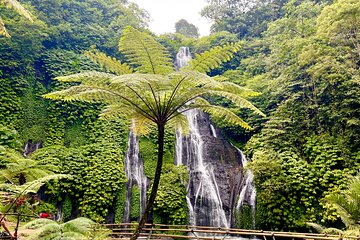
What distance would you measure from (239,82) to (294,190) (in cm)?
703

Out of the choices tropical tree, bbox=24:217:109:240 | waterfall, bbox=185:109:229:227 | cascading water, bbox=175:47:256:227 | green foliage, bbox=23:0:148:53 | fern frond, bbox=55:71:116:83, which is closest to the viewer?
tropical tree, bbox=24:217:109:240

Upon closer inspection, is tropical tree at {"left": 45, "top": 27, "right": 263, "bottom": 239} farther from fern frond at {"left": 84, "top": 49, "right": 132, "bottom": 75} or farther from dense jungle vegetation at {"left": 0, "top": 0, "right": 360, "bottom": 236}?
dense jungle vegetation at {"left": 0, "top": 0, "right": 360, "bottom": 236}

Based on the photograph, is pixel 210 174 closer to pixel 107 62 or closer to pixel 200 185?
pixel 200 185

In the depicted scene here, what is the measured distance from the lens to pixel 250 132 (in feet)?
35.9

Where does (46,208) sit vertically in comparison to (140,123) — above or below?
below

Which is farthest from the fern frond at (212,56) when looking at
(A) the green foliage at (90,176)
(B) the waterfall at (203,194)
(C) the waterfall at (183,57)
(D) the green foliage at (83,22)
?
(C) the waterfall at (183,57)

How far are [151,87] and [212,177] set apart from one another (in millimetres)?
6581

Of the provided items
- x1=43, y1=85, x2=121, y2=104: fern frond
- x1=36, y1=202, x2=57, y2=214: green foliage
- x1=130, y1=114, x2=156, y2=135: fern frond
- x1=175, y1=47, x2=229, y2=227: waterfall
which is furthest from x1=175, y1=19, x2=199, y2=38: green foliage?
x1=43, y1=85, x2=121, y2=104: fern frond

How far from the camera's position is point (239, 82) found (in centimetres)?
1307

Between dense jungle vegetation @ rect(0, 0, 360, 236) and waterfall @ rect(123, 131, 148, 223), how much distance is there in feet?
0.57

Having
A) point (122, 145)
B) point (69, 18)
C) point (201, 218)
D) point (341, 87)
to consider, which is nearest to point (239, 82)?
point (341, 87)

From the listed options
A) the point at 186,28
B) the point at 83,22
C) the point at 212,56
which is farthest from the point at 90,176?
the point at 186,28

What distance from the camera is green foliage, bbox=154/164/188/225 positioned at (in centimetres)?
753

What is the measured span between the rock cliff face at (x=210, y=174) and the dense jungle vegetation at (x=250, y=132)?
452 mm
